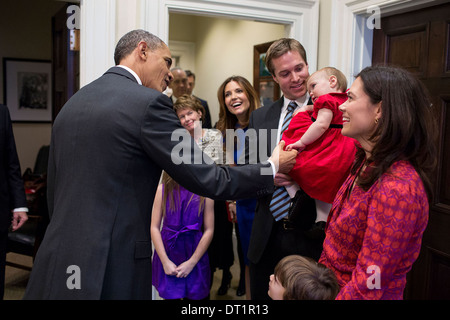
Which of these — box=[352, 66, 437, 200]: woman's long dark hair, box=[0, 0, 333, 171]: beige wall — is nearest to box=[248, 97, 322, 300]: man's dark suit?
box=[352, 66, 437, 200]: woman's long dark hair

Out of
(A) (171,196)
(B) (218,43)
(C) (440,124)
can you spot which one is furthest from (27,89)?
(C) (440,124)

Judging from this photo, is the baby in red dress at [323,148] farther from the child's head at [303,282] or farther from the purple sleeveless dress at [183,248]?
the purple sleeveless dress at [183,248]

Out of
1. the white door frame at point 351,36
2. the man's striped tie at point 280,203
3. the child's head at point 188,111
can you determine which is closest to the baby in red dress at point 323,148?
the man's striped tie at point 280,203

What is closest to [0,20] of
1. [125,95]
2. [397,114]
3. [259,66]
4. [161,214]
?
[259,66]

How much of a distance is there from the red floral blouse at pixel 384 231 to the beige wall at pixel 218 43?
363 cm

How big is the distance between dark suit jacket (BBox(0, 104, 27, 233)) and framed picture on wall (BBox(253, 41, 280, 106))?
280 cm

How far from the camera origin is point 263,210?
2.21 m

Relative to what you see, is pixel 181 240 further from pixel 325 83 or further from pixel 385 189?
pixel 385 189

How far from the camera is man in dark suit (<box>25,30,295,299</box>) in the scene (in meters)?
1.46

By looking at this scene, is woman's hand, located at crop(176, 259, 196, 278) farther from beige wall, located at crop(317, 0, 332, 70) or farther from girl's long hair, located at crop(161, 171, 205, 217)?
beige wall, located at crop(317, 0, 332, 70)

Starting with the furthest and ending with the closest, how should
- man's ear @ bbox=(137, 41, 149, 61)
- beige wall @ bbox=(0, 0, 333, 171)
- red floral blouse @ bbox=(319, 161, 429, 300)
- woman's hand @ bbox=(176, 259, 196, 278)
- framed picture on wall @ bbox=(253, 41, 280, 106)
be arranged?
beige wall @ bbox=(0, 0, 333, 171)
framed picture on wall @ bbox=(253, 41, 280, 106)
woman's hand @ bbox=(176, 259, 196, 278)
man's ear @ bbox=(137, 41, 149, 61)
red floral blouse @ bbox=(319, 161, 429, 300)
